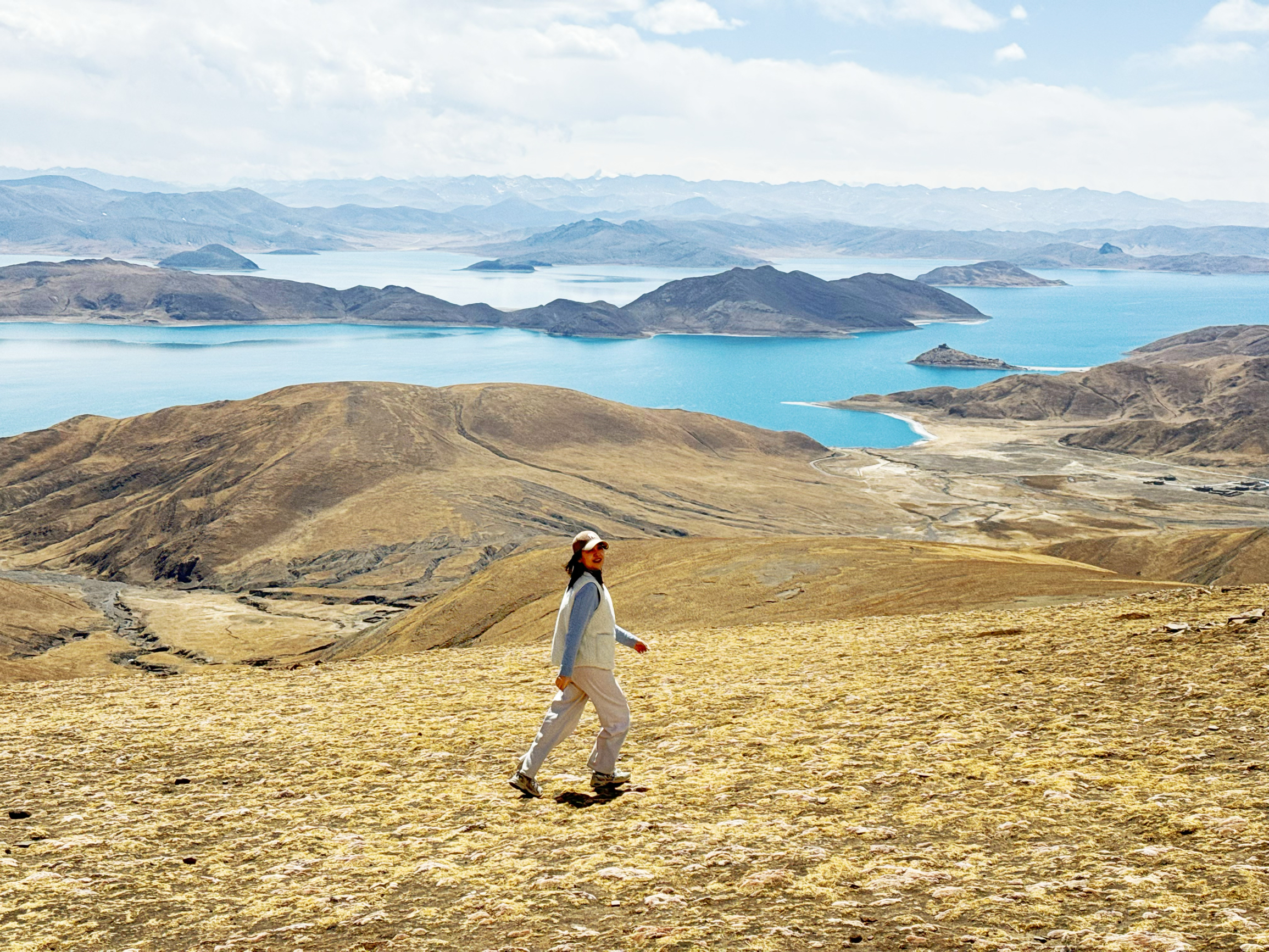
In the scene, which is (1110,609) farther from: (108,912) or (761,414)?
(761,414)

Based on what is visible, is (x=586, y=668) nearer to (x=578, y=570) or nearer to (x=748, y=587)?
(x=578, y=570)

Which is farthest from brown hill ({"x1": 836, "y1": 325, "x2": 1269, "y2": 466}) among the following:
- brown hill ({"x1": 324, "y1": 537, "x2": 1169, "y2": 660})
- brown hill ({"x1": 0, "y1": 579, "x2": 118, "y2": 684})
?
brown hill ({"x1": 0, "y1": 579, "x2": 118, "y2": 684})

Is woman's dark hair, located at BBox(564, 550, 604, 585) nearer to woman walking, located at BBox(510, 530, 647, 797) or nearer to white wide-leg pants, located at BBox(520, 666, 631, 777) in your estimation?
woman walking, located at BBox(510, 530, 647, 797)

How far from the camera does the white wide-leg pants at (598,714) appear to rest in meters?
11.0

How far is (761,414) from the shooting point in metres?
194

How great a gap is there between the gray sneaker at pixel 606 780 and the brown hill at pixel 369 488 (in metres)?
70.2

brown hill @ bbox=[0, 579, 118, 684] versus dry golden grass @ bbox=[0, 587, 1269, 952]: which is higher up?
dry golden grass @ bbox=[0, 587, 1269, 952]

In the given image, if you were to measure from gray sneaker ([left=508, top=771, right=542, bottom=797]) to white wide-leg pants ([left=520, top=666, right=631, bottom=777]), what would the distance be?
61mm

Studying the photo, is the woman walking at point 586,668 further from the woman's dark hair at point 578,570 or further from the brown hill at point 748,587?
the brown hill at point 748,587

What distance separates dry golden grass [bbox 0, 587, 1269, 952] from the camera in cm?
779

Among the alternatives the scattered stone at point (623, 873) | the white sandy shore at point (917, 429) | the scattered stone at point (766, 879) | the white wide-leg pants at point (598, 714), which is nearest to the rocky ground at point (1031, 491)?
the white sandy shore at point (917, 429)

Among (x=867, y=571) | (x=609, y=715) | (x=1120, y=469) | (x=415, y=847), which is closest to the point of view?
(x=415, y=847)

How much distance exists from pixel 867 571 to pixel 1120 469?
392ft

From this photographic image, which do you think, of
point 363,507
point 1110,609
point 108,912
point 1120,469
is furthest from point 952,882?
point 1120,469
